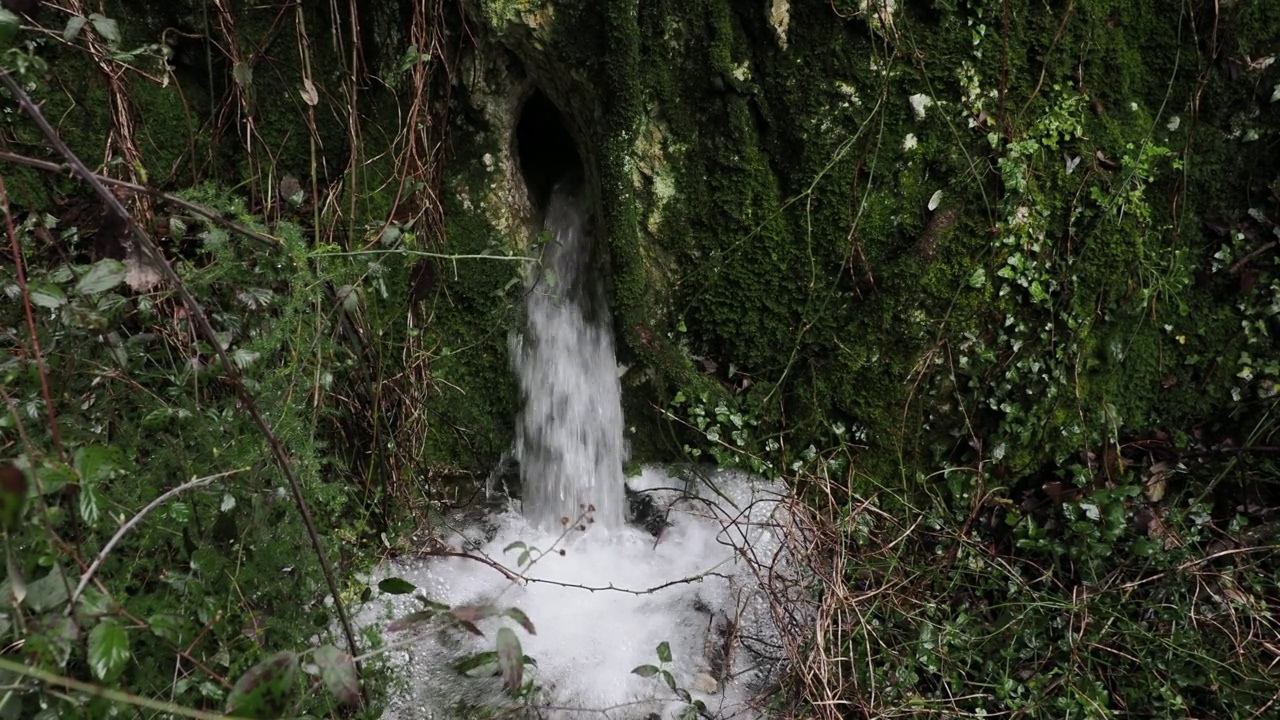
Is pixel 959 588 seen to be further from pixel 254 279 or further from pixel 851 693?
pixel 254 279

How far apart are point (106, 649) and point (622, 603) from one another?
1.84 m

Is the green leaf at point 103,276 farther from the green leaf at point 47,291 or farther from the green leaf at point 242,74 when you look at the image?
the green leaf at point 242,74

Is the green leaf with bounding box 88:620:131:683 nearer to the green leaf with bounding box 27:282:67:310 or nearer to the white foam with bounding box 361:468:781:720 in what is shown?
the green leaf with bounding box 27:282:67:310

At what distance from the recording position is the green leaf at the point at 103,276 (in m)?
1.40

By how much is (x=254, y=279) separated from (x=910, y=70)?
84.1 inches

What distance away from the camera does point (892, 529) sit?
2.77 meters

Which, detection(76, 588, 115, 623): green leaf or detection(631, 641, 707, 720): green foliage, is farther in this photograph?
detection(631, 641, 707, 720): green foliage

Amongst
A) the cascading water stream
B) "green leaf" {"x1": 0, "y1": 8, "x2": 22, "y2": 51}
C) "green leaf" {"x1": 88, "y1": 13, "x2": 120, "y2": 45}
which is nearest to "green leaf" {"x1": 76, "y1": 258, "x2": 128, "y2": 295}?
"green leaf" {"x1": 0, "y1": 8, "x2": 22, "y2": 51}

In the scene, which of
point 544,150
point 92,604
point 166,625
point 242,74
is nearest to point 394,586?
point 166,625

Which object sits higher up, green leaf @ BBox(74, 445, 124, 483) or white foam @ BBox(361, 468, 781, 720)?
green leaf @ BBox(74, 445, 124, 483)

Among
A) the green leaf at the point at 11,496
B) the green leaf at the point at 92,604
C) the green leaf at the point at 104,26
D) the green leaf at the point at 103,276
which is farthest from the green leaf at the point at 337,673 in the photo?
the green leaf at the point at 104,26

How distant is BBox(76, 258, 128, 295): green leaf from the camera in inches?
55.1

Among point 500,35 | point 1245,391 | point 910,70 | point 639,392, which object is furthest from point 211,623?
point 1245,391

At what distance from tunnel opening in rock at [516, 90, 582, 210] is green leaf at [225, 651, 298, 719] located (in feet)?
7.59
